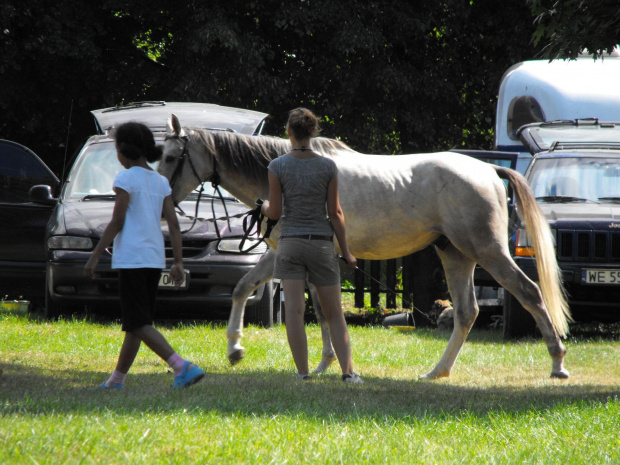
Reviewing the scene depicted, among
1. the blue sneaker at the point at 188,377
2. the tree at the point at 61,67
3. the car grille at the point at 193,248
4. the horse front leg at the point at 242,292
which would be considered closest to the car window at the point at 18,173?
the car grille at the point at 193,248

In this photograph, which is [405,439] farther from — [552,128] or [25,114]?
[25,114]

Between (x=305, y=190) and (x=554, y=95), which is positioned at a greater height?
(x=554, y=95)

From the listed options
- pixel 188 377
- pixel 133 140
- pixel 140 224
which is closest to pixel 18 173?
pixel 133 140

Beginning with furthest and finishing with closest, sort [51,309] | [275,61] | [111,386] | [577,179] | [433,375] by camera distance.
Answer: [275,61], [577,179], [51,309], [433,375], [111,386]

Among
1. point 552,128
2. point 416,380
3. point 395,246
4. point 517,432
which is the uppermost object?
point 552,128

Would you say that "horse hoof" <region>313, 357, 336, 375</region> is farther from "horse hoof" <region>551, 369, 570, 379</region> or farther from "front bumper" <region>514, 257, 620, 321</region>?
"front bumper" <region>514, 257, 620, 321</region>

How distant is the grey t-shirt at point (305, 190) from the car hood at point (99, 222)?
3.68 m

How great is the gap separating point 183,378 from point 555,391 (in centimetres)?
268

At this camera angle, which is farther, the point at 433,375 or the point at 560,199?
the point at 560,199

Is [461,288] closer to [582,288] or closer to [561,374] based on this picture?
[561,374]

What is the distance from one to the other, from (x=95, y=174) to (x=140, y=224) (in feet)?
17.1

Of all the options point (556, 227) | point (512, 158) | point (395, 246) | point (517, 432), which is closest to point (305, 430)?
point (517, 432)

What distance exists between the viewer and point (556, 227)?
10164 millimetres

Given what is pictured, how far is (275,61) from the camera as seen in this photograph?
1680 cm
